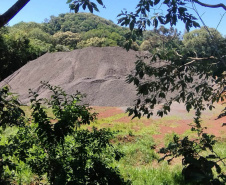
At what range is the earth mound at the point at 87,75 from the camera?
17.7 meters

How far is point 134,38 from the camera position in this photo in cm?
269

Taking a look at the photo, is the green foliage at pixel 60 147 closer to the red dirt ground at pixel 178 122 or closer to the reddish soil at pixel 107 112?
the red dirt ground at pixel 178 122

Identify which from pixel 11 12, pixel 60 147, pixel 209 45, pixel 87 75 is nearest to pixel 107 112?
pixel 87 75

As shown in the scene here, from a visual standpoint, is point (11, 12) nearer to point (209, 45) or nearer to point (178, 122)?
point (209, 45)

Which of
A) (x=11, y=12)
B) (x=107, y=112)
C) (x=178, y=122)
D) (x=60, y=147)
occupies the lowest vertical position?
(x=60, y=147)

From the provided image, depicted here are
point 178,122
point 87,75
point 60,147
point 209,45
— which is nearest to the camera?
point 209,45

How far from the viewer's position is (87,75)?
21625mm

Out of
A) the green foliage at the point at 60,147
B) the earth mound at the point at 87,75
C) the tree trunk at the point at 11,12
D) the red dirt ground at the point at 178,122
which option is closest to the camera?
the tree trunk at the point at 11,12

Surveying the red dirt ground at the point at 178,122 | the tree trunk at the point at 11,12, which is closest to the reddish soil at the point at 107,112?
the red dirt ground at the point at 178,122

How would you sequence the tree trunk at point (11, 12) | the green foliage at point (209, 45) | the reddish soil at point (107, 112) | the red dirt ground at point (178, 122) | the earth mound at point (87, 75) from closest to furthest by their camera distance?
the tree trunk at point (11, 12) → the green foliage at point (209, 45) → the red dirt ground at point (178, 122) → the reddish soil at point (107, 112) → the earth mound at point (87, 75)

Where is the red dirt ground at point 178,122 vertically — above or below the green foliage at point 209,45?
above

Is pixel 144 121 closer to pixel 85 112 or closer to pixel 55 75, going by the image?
pixel 85 112

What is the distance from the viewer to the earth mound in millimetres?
17672

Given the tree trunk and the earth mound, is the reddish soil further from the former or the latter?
the tree trunk
